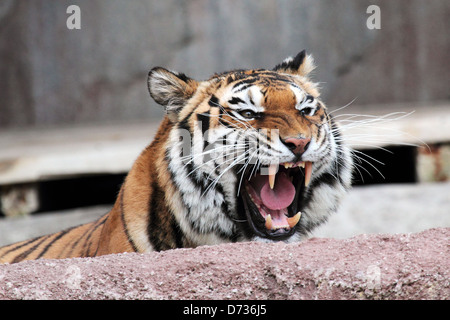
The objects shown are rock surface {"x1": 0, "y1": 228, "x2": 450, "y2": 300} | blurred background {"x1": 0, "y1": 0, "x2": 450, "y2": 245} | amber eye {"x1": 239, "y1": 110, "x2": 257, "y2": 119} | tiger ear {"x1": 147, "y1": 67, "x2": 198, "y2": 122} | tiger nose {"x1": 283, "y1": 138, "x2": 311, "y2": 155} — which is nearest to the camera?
rock surface {"x1": 0, "y1": 228, "x2": 450, "y2": 300}

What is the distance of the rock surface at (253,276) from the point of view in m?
1.37

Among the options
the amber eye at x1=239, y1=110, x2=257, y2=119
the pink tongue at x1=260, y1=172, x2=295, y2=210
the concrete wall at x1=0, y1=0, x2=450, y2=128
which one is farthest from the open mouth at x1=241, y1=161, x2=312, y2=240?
the concrete wall at x1=0, y1=0, x2=450, y2=128

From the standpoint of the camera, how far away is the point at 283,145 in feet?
5.90

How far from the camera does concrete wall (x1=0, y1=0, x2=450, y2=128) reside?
5848 millimetres

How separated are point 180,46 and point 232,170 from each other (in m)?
4.11

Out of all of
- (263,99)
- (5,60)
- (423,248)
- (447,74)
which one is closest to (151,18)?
(5,60)

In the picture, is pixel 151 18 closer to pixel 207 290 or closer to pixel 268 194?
pixel 268 194

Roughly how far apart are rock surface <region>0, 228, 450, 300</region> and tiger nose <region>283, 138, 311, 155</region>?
1.23 feet

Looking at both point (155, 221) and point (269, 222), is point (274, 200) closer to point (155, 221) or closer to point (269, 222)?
point (269, 222)

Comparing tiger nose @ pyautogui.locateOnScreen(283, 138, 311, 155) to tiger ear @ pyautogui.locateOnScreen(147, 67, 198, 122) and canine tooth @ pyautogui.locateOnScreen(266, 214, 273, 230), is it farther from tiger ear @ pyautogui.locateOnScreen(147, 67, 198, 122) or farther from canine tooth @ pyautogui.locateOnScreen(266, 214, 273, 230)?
tiger ear @ pyautogui.locateOnScreen(147, 67, 198, 122)

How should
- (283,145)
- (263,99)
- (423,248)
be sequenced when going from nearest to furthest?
(423,248), (283,145), (263,99)

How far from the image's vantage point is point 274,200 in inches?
74.1

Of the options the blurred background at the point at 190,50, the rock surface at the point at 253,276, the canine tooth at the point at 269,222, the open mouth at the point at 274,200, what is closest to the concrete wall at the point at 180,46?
the blurred background at the point at 190,50

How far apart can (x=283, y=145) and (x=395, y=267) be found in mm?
520
